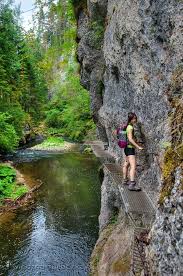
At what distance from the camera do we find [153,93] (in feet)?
27.4

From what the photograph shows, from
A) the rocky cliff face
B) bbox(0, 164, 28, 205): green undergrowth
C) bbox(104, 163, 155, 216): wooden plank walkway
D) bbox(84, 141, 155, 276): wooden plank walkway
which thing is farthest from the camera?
bbox(0, 164, 28, 205): green undergrowth

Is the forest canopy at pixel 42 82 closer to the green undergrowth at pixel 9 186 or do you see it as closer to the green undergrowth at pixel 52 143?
the green undergrowth at pixel 52 143

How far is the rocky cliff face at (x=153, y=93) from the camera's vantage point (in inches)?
162

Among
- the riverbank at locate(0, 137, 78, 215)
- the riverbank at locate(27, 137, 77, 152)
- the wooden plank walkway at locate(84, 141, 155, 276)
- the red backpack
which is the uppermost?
the red backpack

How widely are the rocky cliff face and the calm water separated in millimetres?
1866

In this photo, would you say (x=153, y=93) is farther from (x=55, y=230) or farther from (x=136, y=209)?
(x=55, y=230)

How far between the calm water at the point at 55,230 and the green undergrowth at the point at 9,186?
118cm

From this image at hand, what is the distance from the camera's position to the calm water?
12.5 m

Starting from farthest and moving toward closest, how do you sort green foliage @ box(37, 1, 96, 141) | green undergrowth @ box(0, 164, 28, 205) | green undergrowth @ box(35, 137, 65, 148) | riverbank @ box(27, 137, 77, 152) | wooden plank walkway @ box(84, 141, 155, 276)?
green undergrowth @ box(35, 137, 65, 148), riverbank @ box(27, 137, 77, 152), green foliage @ box(37, 1, 96, 141), green undergrowth @ box(0, 164, 28, 205), wooden plank walkway @ box(84, 141, 155, 276)

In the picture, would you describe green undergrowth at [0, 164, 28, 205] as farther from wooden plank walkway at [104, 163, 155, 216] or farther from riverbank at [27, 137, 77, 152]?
riverbank at [27, 137, 77, 152]

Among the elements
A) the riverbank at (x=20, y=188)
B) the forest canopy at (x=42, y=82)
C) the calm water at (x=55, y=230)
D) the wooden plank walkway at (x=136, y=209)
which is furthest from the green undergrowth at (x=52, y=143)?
the wooden plank walkway at (x=136, y=209)

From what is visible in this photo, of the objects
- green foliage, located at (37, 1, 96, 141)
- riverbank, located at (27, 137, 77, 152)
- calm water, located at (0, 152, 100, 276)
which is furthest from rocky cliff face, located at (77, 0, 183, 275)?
riverbank, located at (27, 137, 77, 152)

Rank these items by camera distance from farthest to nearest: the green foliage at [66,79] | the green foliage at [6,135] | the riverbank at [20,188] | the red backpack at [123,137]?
the green foliage at [6,135] → the green foliage at [66,79] → the riverbank at [20,188] → the red backpack at [123,137]

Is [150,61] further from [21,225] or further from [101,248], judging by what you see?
[21,225]
